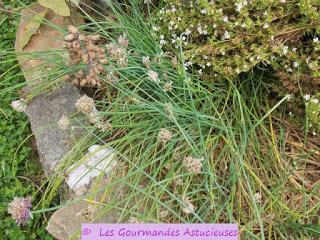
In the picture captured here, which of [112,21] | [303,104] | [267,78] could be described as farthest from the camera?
[112,21]

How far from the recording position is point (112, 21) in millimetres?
1880

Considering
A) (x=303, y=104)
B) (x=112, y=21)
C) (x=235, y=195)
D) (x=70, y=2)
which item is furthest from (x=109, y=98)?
(x=303, y=104)

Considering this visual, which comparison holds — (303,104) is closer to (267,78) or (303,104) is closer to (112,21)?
(267,78)

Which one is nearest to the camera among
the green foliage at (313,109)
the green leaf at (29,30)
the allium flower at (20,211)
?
the allium flower at (20,211)

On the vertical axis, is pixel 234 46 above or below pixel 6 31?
below

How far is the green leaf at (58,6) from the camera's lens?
1742mm

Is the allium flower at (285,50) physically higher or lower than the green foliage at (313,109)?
higher

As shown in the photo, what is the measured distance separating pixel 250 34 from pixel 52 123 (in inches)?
31.8

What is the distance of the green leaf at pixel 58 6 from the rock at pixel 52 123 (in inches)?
11.1

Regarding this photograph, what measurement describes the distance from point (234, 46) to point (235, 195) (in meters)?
0.50

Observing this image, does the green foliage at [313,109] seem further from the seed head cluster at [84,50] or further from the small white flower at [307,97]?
the seed head cluster at [84,50]

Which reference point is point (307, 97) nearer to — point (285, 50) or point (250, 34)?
point (285, 50)

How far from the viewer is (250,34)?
1.54 meters

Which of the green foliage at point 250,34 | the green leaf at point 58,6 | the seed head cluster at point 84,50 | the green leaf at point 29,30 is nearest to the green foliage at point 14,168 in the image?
the green leaf at point 29,30
